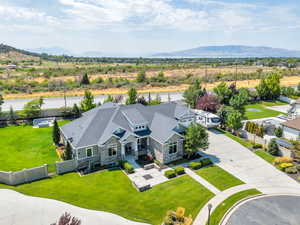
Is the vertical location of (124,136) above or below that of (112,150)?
above

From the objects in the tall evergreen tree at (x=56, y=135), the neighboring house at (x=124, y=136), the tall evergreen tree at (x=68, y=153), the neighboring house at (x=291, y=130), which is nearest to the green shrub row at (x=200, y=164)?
the neighboring house at (x=124, y=136)

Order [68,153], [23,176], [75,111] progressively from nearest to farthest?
[23,176], [68,153], [75,111]

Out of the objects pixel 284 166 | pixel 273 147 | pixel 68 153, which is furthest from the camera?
pixel 273 147

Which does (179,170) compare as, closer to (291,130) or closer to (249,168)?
(249,168)

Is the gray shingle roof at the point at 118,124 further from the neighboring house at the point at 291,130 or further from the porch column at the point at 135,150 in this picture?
the neighboring house at the point at 291,130

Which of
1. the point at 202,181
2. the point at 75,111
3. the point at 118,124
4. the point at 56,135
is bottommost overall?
the point at 202,181

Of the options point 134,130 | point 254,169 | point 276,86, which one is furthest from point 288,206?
point 276,86

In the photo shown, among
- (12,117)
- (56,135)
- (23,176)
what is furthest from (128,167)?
(12,117)
